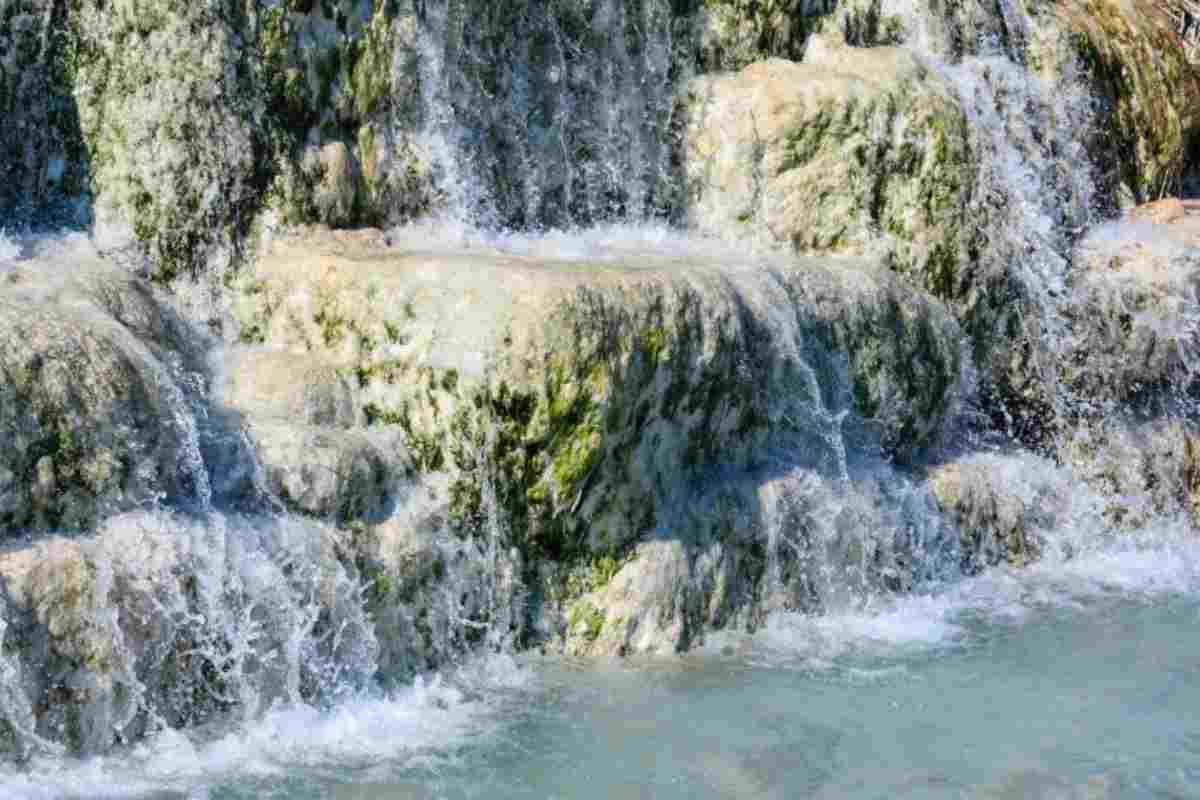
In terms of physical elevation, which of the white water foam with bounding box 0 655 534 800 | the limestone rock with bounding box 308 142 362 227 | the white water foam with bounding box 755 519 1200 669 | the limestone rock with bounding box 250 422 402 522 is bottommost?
the white water foam with bounding box 755 519 1200 669

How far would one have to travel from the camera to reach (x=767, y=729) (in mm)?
8000

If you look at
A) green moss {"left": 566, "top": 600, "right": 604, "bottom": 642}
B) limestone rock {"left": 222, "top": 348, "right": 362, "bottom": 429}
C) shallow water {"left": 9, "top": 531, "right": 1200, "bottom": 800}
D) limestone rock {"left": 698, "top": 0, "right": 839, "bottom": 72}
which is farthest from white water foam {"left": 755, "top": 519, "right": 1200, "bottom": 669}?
limestone rock {"left": 698, "top": 0, "right": 839, "bottom": 72}

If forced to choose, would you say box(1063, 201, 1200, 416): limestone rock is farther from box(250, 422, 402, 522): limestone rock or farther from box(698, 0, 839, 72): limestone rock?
box(250, 422, 402, 522): limestone rock

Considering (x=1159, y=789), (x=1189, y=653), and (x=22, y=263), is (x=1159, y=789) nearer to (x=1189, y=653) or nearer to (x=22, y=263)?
(x=1189, y=653)

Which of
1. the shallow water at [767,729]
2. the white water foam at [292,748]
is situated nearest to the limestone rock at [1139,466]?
the shallow water at [767,729]

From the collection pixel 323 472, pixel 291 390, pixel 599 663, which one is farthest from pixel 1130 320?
pixel 323 472

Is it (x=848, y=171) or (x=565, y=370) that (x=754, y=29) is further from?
(x=565, y=370)

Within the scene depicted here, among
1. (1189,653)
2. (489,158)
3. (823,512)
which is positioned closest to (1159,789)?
(1189,653)

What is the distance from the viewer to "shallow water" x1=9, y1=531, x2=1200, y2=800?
23.8 feet

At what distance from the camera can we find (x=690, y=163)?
39.6 feet

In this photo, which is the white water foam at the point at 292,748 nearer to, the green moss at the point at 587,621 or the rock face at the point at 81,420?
the green moss at the point at 587,621

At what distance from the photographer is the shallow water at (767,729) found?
7.25 meters

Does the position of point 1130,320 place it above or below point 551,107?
below

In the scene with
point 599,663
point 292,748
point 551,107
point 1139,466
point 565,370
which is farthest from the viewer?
point 1139,466
